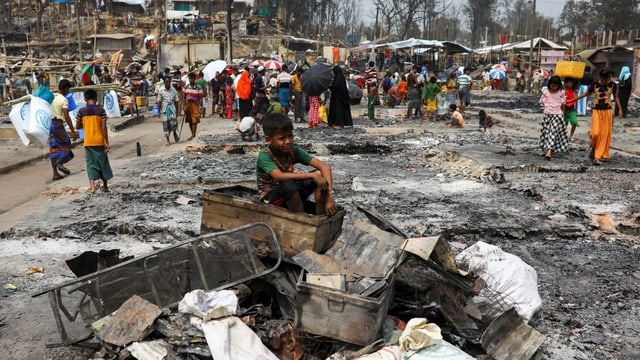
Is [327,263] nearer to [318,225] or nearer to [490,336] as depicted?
[318,225]

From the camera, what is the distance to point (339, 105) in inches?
584

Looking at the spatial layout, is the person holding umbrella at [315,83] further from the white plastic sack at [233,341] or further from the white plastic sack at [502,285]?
the white plastic sack at [233,341]

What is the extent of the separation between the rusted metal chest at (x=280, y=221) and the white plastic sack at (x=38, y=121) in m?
5.38

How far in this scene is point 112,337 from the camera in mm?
3051

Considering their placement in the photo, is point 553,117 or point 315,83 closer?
point 553,117

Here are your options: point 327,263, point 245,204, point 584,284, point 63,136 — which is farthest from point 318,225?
point 63,136

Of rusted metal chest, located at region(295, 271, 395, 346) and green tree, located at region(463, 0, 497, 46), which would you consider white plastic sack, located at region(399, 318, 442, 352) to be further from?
green tree, located at region(463, 0, 497, 46)

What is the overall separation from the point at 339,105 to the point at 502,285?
453 inches

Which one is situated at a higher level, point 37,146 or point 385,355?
point 385,355

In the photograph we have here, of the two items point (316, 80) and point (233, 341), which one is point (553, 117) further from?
point (233, 341)

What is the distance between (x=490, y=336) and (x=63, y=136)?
786 centimetres

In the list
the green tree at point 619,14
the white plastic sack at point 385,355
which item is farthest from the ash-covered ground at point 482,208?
the green tree at point 619,14

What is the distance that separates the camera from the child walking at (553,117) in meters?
9.52

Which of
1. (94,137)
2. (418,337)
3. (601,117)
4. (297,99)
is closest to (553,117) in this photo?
Result: (601,117)
